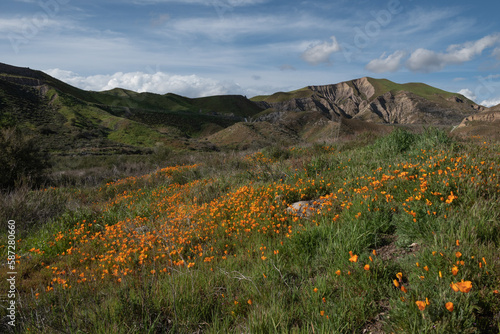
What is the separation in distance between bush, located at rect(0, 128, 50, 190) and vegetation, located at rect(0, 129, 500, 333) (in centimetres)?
989

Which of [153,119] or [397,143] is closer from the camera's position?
[397,143]

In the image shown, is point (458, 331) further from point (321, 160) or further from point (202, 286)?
point (321, 160)

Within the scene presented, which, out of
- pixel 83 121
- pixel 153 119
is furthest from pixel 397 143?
pixel 153 119

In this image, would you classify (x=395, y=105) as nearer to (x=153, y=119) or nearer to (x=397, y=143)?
(x=153, y=119)

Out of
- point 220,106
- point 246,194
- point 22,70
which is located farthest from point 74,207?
point 220,106

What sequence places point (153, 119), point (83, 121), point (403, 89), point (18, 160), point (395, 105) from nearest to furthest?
point (18, 160)
point (83, 121)
point (153, 119)
point (395, 105)
point (403, 89)

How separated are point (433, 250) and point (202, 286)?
2155mm

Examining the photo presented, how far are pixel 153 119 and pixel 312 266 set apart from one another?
89778mm

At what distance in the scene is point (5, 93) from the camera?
56625 mm

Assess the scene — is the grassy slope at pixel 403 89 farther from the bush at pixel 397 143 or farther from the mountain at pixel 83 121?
the bush at pixel 397 143

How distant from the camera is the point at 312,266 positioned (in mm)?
2781

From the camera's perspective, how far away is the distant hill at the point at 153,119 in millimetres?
43125

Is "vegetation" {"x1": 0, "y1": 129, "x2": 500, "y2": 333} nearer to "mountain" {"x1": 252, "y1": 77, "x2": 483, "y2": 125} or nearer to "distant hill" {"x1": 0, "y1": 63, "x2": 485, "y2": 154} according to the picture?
"distant hill" {"x1": 0, "y1": 63, "x2": 485, "y2": 154}

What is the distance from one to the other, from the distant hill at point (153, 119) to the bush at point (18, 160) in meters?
8.64
